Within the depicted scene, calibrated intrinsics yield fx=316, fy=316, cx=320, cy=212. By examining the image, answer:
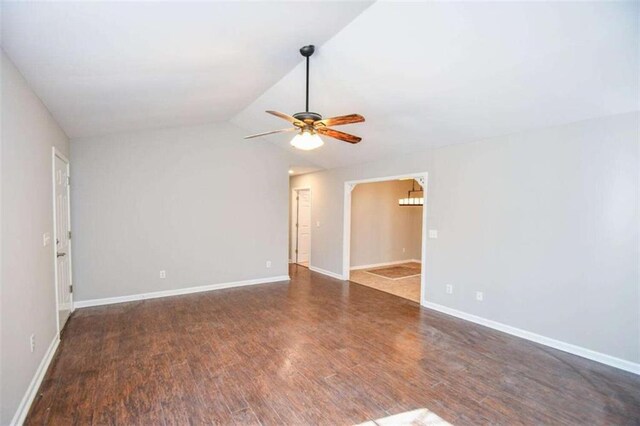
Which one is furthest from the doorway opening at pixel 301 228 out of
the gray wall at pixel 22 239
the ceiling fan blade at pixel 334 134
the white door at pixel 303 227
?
the gray wall at pixel 22 239

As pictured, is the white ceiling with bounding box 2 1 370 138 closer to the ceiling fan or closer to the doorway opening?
the ceiling fan

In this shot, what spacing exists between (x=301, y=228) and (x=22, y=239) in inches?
250

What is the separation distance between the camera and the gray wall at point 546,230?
10.3 ft

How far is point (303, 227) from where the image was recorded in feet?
27.9

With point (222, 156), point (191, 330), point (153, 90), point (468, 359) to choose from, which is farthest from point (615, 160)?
point (222, 156)

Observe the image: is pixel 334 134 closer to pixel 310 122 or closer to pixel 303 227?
pixel 310 122

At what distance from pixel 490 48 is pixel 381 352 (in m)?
3.08

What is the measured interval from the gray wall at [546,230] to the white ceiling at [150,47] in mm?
2745

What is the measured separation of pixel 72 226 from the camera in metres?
4.73

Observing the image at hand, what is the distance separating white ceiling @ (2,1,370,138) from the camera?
1957 mm

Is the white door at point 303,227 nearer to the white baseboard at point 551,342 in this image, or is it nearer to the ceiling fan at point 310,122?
the white baseboard at point 551,342

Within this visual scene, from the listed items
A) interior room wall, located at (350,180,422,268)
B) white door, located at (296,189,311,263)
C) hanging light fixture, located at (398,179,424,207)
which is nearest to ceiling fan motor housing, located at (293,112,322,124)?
interior room wall, located at (350,180,422,268)

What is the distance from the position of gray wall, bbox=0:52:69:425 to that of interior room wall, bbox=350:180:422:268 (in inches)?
229

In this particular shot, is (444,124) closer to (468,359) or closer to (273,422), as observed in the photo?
(468,359)
